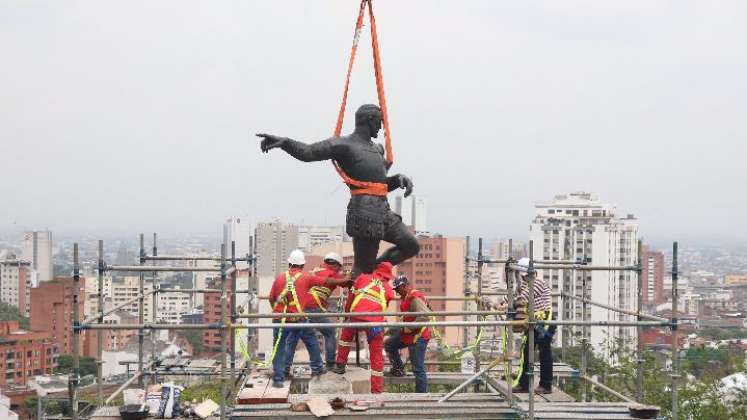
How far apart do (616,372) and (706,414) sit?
7.08ft

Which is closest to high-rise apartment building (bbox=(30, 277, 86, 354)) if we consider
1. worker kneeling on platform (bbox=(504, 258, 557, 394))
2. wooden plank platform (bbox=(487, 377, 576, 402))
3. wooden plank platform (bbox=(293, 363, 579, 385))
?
wooden plank platform (bbox=(293, 363, 579, 385))

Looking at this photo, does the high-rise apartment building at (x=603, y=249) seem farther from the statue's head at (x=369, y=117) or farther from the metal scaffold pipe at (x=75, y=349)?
the metal scaffold pipe at (x=75, y=349)

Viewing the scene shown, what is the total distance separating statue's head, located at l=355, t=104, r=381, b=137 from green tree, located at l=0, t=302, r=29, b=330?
7254 centimetres

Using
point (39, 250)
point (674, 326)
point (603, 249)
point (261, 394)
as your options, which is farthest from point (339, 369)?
point (39, 250)

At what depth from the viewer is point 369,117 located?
1045 cm

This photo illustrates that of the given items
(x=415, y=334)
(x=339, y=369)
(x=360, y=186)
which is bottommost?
(x=339, y=369)

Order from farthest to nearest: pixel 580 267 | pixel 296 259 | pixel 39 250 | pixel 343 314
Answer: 1. pixel 39 250
2. pixel 580 267
3. pixel 296 259
4. pixel 343 314

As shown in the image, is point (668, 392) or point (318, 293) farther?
point (668, 392)

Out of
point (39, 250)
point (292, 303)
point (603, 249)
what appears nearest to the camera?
point (292, 303)

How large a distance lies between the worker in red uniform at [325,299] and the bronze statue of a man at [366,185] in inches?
12.1

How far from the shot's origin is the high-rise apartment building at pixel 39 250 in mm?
111250

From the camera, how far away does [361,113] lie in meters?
10.5

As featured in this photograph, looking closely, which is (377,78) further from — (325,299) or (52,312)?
(52,312)

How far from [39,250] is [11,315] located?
3504 cm
